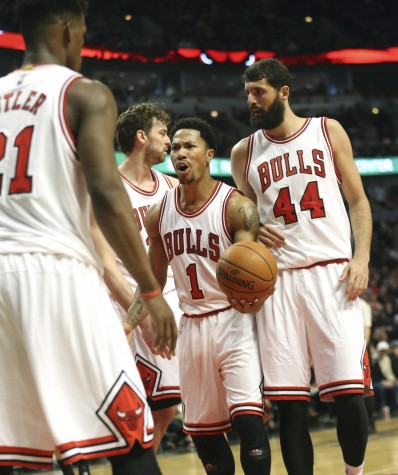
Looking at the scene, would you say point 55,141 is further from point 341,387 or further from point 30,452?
point 341,387

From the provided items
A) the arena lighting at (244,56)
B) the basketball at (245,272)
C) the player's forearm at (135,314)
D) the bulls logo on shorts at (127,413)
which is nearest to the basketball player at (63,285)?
the bulls logo on shorts at (127,413)

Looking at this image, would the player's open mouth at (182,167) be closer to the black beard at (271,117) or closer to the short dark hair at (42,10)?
the black beard at (271,117)

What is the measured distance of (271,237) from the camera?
17.8ft

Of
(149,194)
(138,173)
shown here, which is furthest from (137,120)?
(149,194)

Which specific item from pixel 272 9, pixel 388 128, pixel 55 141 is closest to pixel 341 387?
pixel 55 141

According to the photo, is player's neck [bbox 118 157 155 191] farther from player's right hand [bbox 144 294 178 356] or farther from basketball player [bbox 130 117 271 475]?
player's right hand [bbox 144 294 178 356]

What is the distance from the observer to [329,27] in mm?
37188

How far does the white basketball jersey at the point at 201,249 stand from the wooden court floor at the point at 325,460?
3.32 m

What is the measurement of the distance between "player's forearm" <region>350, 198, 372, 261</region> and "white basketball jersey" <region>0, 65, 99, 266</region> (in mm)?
2651

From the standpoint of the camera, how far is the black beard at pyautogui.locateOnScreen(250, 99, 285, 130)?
5.68 metres

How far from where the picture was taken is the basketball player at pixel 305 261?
5.27 m

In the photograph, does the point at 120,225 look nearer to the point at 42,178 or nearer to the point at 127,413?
the point at 42,178

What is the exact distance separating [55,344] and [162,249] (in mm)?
2568

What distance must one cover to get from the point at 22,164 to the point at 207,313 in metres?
2.38
